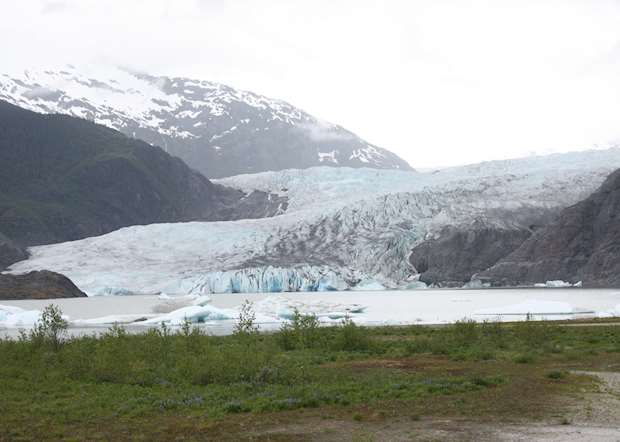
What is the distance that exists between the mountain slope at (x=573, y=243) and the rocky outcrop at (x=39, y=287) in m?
42.4

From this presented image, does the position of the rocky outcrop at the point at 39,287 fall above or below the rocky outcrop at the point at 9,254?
below

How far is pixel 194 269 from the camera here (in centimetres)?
7950

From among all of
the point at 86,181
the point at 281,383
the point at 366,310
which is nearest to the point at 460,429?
the point at 281,383

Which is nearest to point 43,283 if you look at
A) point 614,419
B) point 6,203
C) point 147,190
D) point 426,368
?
point 426,368

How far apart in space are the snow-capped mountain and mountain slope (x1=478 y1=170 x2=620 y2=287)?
5.21m

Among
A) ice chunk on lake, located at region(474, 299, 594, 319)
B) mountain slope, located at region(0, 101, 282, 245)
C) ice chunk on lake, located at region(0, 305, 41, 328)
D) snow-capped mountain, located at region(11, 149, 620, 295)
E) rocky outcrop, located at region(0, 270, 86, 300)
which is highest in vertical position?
mountain slope, located at region(0, 101, 282, 245)

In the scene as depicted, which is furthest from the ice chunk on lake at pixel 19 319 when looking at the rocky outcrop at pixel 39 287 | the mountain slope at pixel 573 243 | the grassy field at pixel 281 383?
the mountain slope at pixel 573 243

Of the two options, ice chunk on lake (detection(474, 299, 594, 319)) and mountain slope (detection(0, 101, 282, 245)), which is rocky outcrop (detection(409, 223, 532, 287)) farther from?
mountain slope (detection(0, 101, 282, 245))

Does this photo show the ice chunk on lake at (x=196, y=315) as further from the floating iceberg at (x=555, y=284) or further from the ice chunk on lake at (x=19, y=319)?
the floating iceberg at (x=555, y=284)

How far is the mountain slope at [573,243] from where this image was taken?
3130 inches

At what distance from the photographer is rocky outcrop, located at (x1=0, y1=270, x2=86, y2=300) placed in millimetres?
75312

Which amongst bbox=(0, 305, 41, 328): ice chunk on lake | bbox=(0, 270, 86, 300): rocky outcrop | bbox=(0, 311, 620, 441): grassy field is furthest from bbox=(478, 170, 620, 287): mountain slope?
bbox=(0, 311, 620, 441): grassy field

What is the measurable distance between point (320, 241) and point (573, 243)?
25646 mm

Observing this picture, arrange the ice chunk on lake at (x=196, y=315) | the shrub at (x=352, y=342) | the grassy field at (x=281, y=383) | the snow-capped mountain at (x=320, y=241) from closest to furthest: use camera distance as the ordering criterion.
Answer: the grassy field at (x=281, y=383)
the shrub at (x=352, y=342)
the ice chunk on lake at (x=196, y=315)
the snow-capped mountain at (x=320, y=241)
